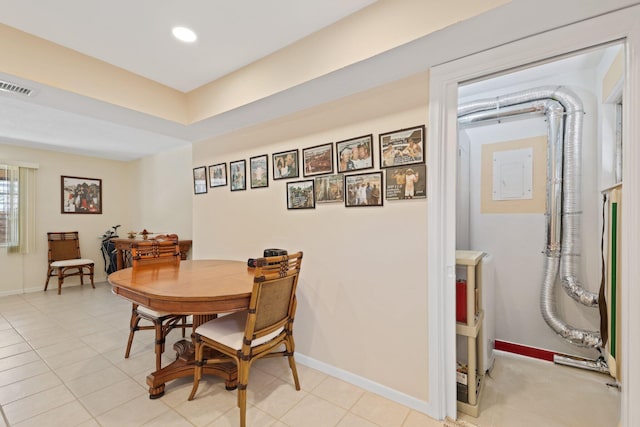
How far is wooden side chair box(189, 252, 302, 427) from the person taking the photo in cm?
158

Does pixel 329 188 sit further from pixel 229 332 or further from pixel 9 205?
pixel 9 205

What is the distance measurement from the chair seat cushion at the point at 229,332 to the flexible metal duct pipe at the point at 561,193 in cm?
240

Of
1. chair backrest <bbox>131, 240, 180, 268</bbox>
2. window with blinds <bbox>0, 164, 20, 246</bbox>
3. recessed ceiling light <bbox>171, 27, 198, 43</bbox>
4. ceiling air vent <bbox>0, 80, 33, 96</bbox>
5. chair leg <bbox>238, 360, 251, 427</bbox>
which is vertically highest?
recessed ceiling light <bbox>171, 27, 198, 43</bbox>

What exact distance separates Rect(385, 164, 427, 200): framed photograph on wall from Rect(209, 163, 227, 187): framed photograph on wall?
1.88 m

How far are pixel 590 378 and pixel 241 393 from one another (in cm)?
262

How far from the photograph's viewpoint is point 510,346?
8.59 feet

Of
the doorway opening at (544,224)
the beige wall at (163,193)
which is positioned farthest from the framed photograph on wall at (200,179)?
the doorway opening at (544,224)

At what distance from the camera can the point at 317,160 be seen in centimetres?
229

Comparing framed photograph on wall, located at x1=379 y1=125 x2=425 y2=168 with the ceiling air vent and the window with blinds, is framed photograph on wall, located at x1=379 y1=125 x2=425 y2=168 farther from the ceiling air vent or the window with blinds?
the window with blinds

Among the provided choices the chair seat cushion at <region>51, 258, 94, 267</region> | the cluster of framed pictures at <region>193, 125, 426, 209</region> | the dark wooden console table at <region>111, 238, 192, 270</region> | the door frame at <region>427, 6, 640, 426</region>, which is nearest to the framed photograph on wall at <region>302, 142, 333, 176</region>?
the cluster of framed pictures at <region>193, 125, 426, 209</region>

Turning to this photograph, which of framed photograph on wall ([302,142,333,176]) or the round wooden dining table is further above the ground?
framed photograph on wall ([302,142,333,176])

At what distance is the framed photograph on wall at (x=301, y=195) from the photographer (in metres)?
2.33

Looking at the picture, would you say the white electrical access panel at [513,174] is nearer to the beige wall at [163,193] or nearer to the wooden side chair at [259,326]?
the wooden side chair at [259,326]

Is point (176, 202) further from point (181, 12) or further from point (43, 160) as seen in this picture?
Answer: point (181, 12)
